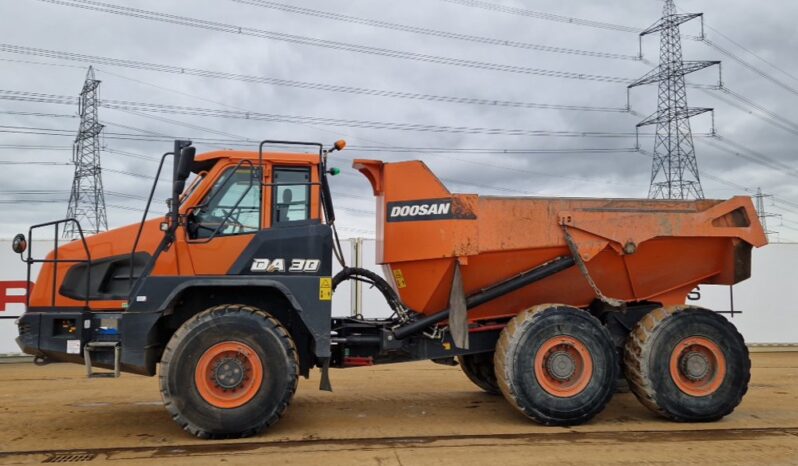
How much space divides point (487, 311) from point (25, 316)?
5.07 metres

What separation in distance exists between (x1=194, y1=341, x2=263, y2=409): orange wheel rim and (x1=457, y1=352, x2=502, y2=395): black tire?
3472 mm

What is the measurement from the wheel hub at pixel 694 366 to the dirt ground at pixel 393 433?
0.55 metres

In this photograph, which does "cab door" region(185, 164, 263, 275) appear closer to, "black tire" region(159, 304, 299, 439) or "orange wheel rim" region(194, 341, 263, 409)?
"black tire" region(159, 304, 299, 439)

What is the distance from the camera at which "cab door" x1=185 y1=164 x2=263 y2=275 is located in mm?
6605

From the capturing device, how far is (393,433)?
22.0ft

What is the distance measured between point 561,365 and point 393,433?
6.58 ft

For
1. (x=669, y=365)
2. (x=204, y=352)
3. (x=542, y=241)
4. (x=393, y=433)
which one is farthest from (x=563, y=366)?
(x=204, y=352)

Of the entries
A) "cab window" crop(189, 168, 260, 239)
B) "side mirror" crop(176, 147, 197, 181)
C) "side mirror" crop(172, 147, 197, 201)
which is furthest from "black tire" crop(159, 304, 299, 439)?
"side mirror" crop(176, 147, 197, 181)

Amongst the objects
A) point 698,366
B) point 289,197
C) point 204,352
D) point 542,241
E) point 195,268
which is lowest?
point 698,366

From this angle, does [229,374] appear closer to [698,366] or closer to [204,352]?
[204,352]

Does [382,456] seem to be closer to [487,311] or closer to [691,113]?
[487,311]

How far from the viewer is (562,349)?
23.5ft

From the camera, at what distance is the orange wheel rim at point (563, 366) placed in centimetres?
704

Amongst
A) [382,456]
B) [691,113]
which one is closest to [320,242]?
[382,456]
